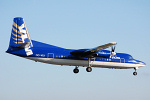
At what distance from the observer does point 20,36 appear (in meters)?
45.5

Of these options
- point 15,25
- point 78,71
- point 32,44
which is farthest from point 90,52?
point 15,25

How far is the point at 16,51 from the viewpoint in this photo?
145ft

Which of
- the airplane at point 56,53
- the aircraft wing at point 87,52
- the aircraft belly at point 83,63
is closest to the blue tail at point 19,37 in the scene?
the airplane at point 56,53

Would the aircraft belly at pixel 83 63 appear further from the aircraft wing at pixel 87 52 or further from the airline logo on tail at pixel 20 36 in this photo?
the airline logo on tail at pixel 20 36

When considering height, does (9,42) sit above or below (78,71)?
above

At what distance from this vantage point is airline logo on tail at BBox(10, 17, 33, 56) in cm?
4459

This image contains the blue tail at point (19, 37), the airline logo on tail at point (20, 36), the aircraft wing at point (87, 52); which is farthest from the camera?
the aircraft wing at point (87, 52)

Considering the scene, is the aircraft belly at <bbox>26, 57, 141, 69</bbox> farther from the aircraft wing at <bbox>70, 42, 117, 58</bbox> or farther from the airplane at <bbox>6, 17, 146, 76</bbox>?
the aircraft wing at <bbox>70, 42, 117, 58</bbox>

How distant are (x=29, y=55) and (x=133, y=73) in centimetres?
1654

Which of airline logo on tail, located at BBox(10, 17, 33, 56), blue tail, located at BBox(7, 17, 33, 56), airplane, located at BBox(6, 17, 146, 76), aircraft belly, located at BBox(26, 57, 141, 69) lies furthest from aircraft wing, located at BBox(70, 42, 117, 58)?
blue tail, located at BBox(7, 17, 33, 56)

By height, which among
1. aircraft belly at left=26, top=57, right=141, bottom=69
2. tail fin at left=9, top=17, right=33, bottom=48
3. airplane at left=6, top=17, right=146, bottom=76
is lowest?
aircraft belly at left=26, top=57, right=141, bottom=69

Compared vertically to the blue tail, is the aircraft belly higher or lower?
lower

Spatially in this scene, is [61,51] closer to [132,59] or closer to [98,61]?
[98,61]

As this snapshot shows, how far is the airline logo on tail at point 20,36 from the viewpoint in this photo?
146 ft
